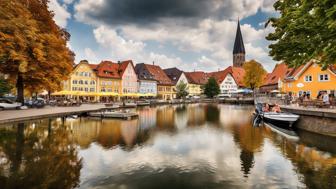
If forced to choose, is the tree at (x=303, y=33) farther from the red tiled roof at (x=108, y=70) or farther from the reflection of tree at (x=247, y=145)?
the red tiled roof at (x=108, y=70)

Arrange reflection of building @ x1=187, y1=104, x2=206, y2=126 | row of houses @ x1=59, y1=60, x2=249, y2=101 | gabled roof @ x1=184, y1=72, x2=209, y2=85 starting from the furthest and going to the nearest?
gabled roof @ x1=184, y1=72, x2=209, y2=85 < row of houses @ x1=59, y1=60, x2=249, y2=101 < reflection of building @ x1=187, y1=104, x2=206, y2=126

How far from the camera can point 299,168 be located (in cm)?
1078

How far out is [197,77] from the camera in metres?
105

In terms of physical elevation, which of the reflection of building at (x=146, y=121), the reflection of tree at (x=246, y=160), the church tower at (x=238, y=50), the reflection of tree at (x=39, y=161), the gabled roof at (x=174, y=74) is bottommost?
the reflection of tree at (x=246, y=160)

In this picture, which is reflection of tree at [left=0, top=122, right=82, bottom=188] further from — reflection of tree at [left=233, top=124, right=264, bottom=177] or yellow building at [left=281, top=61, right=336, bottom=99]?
yellow building at [left=281, top=61, right=336, bottom=99]

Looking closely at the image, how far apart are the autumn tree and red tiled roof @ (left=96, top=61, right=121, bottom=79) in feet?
118

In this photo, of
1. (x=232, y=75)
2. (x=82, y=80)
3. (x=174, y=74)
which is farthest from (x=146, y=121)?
(x=232, y=75)

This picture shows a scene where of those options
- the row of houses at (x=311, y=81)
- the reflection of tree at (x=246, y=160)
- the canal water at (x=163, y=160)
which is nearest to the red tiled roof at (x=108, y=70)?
the row of houses at (x=311, y=81)

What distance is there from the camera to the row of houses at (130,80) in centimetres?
6104

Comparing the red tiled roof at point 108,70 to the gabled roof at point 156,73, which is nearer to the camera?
the red tiled roof at point 108,70

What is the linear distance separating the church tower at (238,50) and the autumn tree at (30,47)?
358 feet

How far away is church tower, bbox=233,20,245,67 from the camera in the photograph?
126188 millimetres

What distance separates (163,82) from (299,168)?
78.7 m

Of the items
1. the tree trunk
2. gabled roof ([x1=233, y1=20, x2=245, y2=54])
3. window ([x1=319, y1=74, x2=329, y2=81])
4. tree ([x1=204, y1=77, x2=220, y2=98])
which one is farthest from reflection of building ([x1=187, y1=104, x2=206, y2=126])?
gabled roof ([x1=233, y1=20, x2=245, y2=54])
